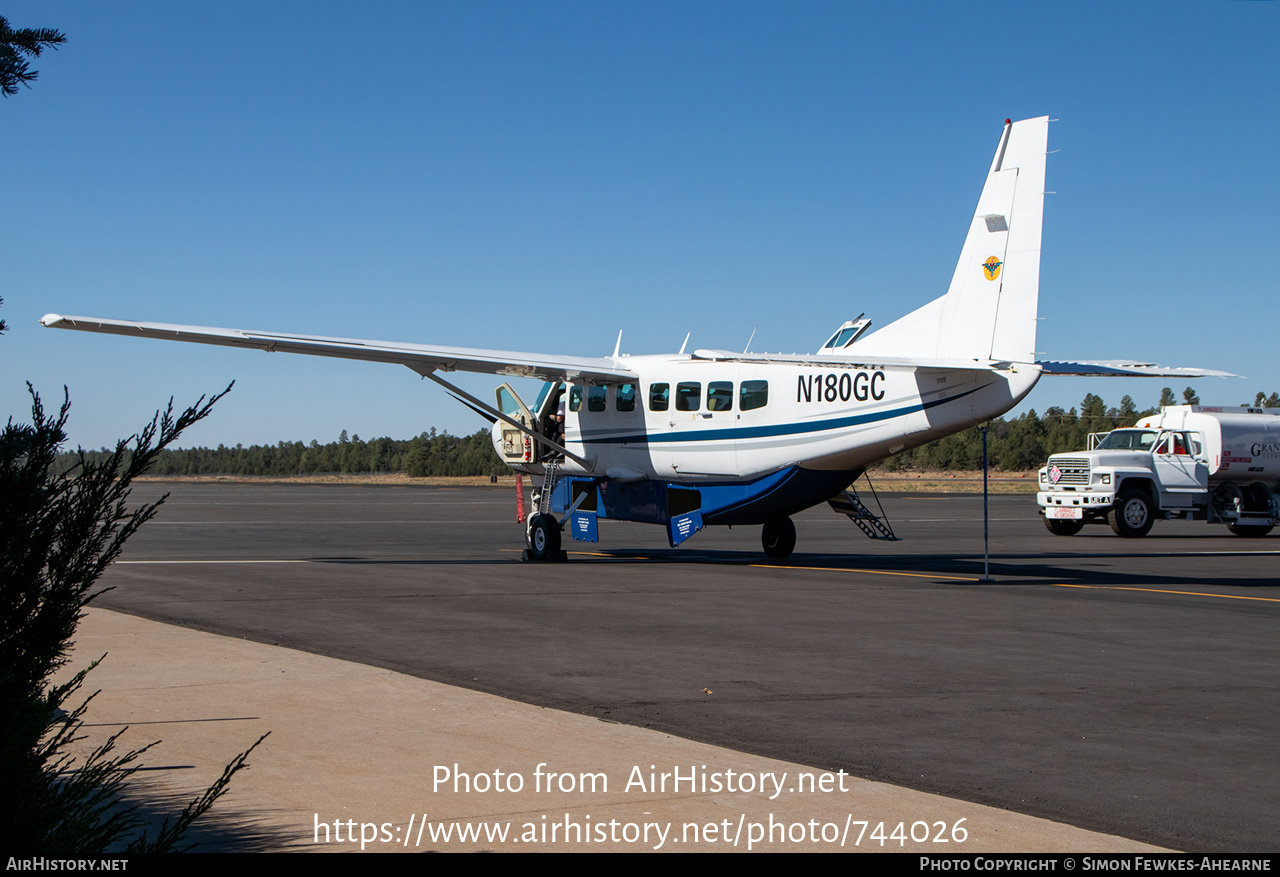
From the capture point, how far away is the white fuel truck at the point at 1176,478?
27391mm

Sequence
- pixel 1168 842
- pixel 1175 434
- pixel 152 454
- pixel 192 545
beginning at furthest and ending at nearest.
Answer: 1. pixel 1175 434
2. pixel 192 545
3. pixel 1168 842
4. pixel 152 454

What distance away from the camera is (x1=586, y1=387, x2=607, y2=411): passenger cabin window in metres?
20.9

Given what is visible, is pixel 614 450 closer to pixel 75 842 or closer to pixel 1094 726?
pixel 1094 726

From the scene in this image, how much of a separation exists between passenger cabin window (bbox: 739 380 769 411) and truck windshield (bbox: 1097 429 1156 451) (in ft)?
46.1

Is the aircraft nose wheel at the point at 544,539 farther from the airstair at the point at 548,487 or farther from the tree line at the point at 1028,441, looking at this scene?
the tree line at the point at 1028,441

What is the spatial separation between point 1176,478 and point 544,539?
16.7 m

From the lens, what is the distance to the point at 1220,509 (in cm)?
2850

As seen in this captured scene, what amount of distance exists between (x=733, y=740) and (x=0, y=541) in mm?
4185

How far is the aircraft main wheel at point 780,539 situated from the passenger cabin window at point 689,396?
2.47 metres

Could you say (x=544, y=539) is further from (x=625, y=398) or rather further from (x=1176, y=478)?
(x=1176, y=478)

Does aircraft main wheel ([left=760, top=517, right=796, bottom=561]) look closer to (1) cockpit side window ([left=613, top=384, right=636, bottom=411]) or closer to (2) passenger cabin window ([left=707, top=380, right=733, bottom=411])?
(2) passenger cabin window ([left=707, top=380, right=733, bottom=411])

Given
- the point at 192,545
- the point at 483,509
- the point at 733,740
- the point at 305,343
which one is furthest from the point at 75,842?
the point at 483,509

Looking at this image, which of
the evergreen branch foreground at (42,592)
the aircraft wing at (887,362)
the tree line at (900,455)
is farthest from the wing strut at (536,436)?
the tree line at (900,455)

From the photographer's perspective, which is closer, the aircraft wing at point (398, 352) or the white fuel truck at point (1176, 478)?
the aircraft wing at point (398, 352)
